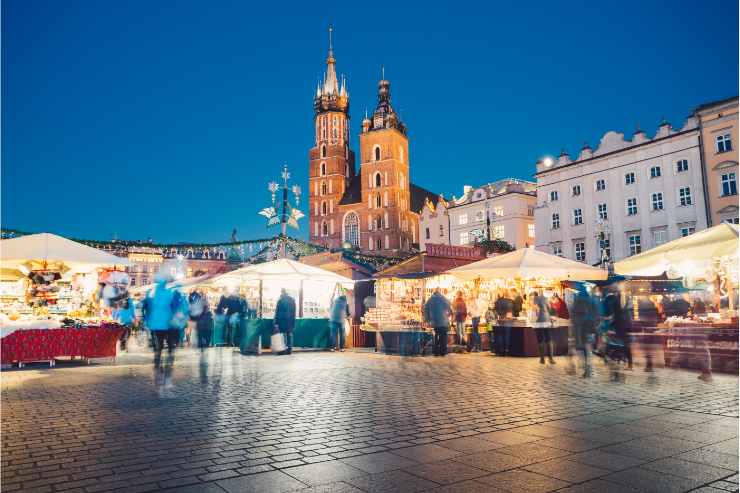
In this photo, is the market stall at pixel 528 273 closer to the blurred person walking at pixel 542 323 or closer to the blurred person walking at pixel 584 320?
the blurred person walking at pixel 542 323

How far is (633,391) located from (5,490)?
7.99 metres

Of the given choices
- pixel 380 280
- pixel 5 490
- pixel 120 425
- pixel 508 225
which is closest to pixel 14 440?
pixel 120 425

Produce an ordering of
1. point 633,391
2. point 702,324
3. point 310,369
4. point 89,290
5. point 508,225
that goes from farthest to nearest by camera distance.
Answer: point 508,225 → point 89,290 → point 310,369 → point 702,324 → point 633,391

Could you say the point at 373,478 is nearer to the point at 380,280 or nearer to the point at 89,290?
the point at 89,290

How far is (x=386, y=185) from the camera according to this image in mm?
90250

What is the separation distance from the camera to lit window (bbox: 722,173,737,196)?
3488 centimetres

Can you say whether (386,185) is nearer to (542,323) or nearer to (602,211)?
(602,211)

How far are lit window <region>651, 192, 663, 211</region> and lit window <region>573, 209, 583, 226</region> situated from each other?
19.4 ft

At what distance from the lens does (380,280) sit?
76.0ft

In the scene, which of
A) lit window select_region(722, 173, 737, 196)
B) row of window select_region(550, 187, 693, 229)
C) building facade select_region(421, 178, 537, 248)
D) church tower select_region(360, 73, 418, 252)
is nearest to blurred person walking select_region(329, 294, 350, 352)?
lit window select_region(722, 173, 737, 196)

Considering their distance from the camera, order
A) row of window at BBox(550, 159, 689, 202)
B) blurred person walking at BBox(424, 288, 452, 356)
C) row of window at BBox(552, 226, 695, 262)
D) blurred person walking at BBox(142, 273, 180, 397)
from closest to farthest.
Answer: blurred person walking at BBox(142, 273, 180, 397)
blurred person walking at BBox(424, 288, 452, 356)
row of window at BBox(552, 226, 695, 262)
row of window at BBox(550, 159, 689, 202)

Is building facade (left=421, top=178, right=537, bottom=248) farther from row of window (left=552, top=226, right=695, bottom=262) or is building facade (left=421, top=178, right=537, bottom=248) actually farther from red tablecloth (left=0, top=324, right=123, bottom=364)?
red tablecloth (left=0, top=324, right=123, bottom=364)

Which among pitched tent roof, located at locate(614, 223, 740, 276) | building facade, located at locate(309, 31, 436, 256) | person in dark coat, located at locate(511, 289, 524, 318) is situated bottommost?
person in dark coat, located at locate(511, 289, 524, 318)

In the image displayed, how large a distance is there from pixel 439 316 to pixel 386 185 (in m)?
75.9
